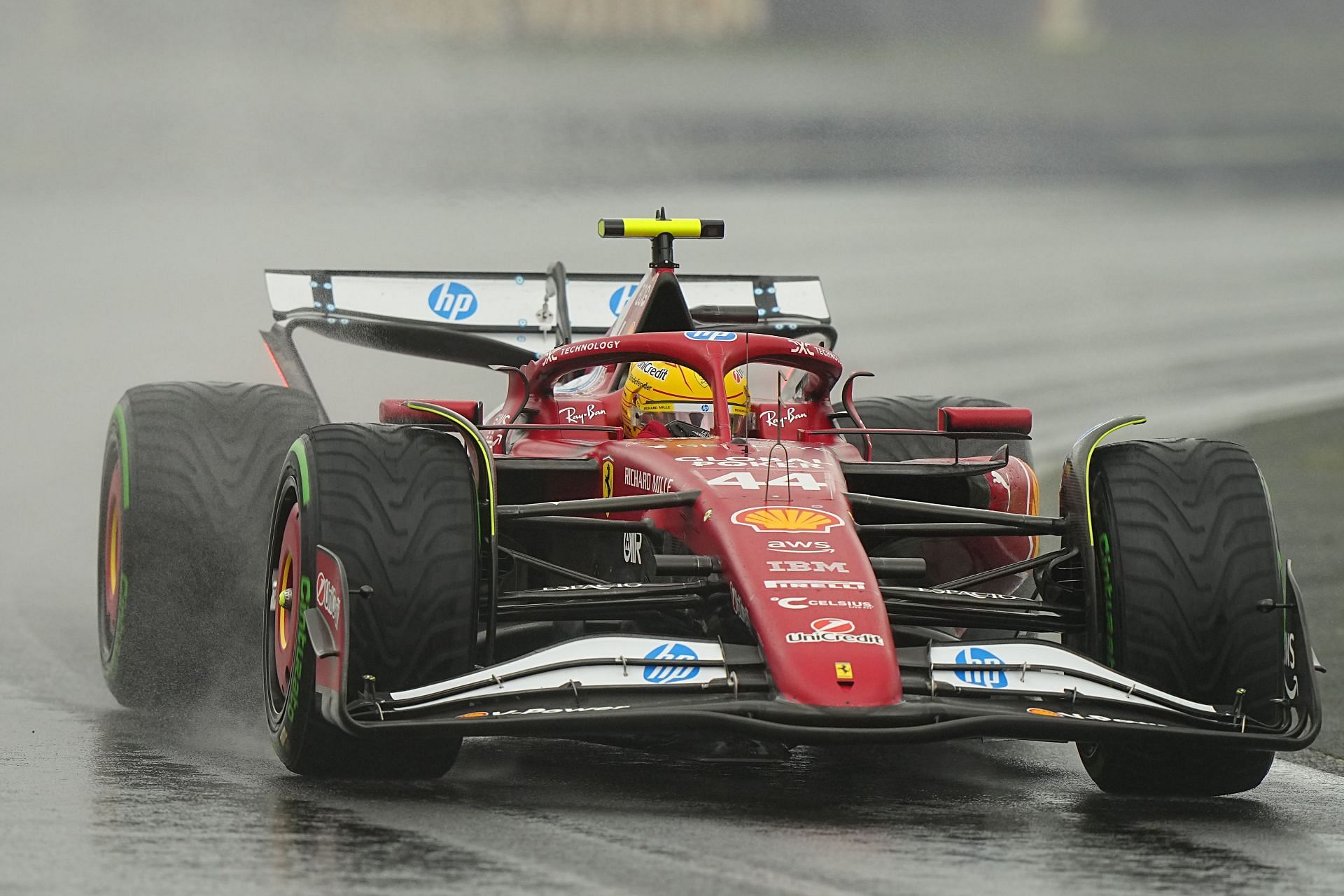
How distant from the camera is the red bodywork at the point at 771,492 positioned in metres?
5.66

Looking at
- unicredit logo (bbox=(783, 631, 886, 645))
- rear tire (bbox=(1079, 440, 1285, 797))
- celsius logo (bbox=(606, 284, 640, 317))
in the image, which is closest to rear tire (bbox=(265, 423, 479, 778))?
unicredit logo (bbox=(783, 631, 886, 645))

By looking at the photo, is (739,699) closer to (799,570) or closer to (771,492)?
(799,570)

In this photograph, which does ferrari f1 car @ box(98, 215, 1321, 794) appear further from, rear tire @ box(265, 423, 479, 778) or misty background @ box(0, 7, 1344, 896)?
misty background @ box(0, 7, 1344, 896)

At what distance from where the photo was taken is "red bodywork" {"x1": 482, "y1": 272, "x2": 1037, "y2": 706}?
5.66m

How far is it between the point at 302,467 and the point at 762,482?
1.45m

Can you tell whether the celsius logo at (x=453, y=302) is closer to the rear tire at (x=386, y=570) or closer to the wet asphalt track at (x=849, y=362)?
the wet asphalt track at (x=849, y=362)

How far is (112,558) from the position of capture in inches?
352

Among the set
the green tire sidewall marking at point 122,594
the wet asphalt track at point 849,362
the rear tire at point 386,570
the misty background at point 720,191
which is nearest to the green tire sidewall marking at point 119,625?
the green tire sidewall marking at point 122,594

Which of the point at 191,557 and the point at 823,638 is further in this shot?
the point at 191,557

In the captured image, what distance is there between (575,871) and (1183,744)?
6.74 ft

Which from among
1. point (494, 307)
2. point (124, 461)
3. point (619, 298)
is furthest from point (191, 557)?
point (619, 298)

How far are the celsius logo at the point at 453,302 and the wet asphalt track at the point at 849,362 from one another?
2.54 meters

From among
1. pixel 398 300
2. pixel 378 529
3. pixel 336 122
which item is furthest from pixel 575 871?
pixel 336 122

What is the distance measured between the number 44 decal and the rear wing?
3.89 metres
